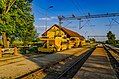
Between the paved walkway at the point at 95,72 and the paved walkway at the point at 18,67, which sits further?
the paved walkway at the point at 18,67

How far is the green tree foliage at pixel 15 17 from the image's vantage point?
31.1 m

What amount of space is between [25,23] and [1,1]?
6.96m

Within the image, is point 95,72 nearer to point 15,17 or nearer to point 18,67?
point 18,67

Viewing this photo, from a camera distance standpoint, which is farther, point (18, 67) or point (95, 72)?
point (18, 67)

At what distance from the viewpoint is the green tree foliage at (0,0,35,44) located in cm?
3114

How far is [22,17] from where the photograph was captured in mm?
36562

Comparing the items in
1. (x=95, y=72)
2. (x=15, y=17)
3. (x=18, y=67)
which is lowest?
(x=95, y=72)

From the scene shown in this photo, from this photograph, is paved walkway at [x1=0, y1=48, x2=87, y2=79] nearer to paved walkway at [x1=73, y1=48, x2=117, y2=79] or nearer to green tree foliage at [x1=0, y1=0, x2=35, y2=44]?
paved walkway at [x1=73, y1=48, x2=117, y2=79]

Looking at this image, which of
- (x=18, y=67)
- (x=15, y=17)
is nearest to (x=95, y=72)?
(x=18, y=67)

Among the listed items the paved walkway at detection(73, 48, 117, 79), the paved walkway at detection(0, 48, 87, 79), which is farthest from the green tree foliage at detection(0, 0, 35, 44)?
the paved walkway at detection(73, 48, 117, 79)

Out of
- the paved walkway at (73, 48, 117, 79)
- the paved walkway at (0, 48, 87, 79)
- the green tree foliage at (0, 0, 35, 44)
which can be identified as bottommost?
the paved walkway at (73, 48, 117, 79)

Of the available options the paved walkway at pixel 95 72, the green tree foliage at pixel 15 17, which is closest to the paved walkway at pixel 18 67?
the paved walkway at pixel 95 72

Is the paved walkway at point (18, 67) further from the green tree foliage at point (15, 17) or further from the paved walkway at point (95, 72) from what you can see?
the green tree foliage at point (15, 17)

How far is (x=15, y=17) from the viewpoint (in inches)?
1348
